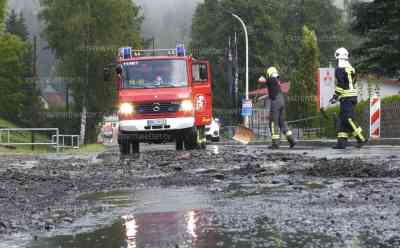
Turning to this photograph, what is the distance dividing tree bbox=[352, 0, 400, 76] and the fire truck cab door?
6.15 metres

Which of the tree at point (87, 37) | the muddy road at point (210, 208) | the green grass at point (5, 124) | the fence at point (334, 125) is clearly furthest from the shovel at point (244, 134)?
the green grass at point (5, 124)

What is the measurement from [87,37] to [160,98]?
1645 inches

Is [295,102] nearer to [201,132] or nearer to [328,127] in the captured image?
[328,127]

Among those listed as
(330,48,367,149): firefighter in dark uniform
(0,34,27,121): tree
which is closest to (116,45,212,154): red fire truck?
(330,48,367,149): firefighter in dark uniform

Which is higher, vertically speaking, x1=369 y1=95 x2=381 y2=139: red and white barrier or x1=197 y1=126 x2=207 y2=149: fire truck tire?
x1=369 y1=95 x2=381 y2=139: red and white barrier

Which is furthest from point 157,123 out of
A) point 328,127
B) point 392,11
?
point 328,127

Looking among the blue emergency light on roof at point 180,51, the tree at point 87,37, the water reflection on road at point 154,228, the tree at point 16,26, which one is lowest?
the water reflection on road at point 154,228

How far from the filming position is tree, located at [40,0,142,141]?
196 feet

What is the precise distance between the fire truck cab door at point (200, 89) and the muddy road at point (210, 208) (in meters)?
9.44

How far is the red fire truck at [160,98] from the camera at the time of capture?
64.2 ft

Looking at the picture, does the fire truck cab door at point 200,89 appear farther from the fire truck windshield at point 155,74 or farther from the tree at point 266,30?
the tree at point 266,30

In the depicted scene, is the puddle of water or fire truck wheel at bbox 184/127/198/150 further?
fire truck wheel at bbox 184/127/198/150

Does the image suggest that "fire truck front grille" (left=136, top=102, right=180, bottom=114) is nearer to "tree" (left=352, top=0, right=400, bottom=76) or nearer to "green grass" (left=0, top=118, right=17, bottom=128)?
"tree" (left=352, top=0, right=400, bottom=76)

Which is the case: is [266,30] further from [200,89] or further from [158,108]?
[158,108]
